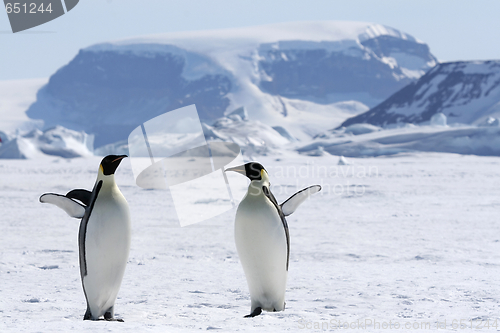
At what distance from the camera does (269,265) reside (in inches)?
135

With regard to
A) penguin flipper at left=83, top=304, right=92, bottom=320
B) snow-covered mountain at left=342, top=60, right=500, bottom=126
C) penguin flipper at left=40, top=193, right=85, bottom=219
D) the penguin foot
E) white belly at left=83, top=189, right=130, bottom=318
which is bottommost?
snow-covered mountain at left=342, top=60, right=500, bottom=126

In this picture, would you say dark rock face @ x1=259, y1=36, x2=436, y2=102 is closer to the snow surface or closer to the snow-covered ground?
the snow surface

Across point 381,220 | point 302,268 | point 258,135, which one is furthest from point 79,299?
point 258,135

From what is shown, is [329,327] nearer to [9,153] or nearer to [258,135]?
[9,153]

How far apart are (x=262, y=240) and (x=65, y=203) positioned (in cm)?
124

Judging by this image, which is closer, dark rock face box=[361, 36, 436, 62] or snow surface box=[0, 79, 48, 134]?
snow surface box=[0, 79, 48, 134]

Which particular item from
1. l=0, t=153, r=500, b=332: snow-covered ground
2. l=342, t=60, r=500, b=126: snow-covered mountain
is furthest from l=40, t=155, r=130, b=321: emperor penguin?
l=342, t=60, r=500, b=126: snow-covered mountain

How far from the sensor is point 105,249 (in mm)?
3139

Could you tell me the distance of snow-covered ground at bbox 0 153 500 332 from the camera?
3.32m

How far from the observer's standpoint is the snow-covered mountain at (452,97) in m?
61.2

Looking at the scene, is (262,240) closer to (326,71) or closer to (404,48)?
(326,71)

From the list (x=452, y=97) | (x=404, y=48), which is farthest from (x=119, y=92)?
(x=452, y=97)

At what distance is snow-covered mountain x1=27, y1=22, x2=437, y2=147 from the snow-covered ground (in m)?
102

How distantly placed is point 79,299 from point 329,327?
1853mm
